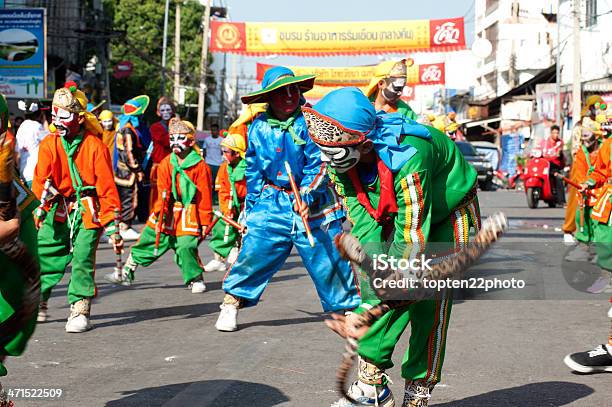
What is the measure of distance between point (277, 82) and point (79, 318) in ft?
7.75

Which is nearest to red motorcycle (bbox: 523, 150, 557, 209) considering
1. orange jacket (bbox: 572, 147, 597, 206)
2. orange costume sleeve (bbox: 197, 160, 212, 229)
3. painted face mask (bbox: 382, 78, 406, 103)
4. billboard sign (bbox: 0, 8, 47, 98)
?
orange jacket (bbox: 572, 147, 597, 206)

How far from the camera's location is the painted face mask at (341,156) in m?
4.54

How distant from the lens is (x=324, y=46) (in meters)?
32.5

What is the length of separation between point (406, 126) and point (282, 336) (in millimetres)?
3678

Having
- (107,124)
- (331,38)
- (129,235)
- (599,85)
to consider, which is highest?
(331,38)

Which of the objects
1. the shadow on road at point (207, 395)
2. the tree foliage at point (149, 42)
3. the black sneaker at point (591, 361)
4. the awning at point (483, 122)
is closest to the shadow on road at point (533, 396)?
the black sneaker at point (591, 361)

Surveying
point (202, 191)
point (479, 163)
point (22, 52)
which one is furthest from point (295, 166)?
point (479, 163)

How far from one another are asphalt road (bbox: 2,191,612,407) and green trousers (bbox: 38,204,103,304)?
0.36 metres

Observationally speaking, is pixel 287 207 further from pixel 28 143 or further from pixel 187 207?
pixel 28 143

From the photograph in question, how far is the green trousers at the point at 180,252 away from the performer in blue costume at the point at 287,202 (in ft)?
8.44

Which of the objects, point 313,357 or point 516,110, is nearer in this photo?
point 313,357

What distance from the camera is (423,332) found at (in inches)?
197

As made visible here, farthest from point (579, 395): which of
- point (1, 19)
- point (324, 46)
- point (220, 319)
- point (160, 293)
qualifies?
point (324, 46)

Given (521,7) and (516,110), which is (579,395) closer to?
(516,110)
